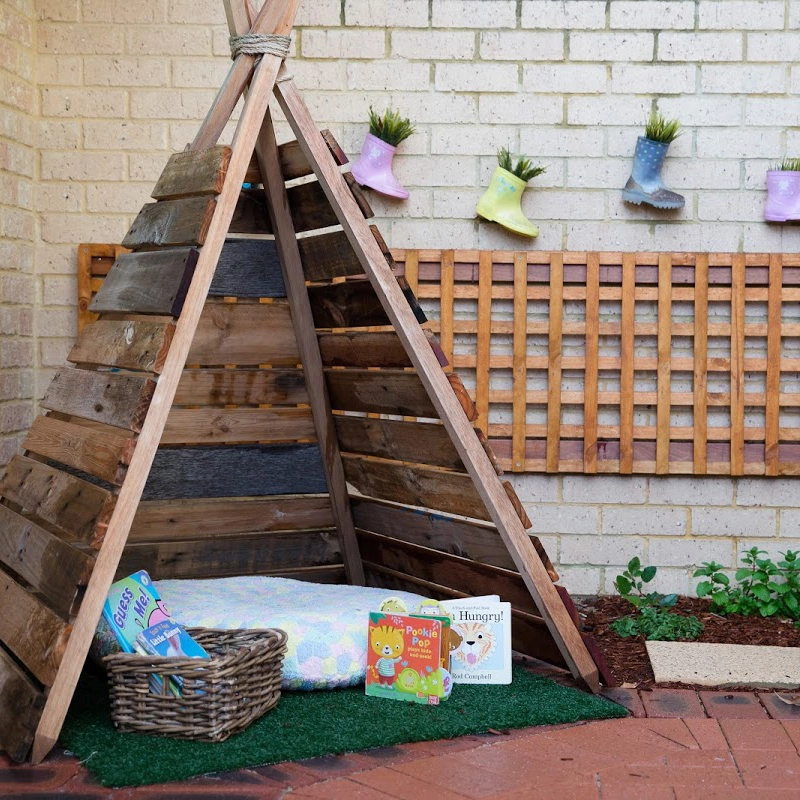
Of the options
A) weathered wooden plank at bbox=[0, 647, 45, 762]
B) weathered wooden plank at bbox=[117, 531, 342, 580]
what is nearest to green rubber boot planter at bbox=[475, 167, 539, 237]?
weathered wooden plank at bbox=[117, 531, 342, 580]

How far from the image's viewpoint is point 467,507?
331 centimetres

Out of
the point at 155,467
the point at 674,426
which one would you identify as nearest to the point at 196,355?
the point at 155,467

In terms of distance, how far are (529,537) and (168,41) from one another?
2603mm

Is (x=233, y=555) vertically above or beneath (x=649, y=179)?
beneath

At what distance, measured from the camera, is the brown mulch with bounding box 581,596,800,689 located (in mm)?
3447

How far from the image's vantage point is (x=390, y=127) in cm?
418

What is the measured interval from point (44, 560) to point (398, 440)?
126cm

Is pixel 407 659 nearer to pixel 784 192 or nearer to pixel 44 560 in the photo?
pixel 44 560

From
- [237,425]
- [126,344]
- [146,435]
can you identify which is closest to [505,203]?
[237,425]

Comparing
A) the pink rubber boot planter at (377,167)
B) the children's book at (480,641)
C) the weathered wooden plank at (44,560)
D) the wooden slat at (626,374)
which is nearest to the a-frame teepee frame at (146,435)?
the weathered wooden plank at (44,560)

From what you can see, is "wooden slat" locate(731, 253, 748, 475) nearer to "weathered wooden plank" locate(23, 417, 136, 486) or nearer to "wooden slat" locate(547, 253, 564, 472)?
"wooden slat" locate(547, 253, 564, 472)

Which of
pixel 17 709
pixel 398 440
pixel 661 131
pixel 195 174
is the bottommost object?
pixel 17 709

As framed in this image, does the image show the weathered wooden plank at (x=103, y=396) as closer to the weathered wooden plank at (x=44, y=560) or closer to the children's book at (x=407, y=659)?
the weathered wooden plank at (x=44, y=560)

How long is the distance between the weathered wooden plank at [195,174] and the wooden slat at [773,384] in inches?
96.2
